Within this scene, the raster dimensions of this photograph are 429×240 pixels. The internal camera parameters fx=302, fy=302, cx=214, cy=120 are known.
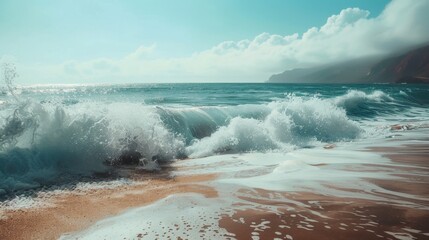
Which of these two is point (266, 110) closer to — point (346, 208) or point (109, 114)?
point (109, 114)

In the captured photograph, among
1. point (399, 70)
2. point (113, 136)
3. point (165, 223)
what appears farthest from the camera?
point (399, 70)

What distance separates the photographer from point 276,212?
155 inches

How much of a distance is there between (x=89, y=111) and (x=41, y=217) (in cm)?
437

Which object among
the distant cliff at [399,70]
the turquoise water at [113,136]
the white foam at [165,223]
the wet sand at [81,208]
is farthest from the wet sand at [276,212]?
the distant cliff at [399,70]

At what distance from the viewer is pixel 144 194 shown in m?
4.98

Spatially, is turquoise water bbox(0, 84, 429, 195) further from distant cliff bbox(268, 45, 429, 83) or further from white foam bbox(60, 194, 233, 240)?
distant cliff bbox(268, 45, 429, 83)

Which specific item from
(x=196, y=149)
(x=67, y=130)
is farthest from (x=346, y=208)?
(x=67, y=130)

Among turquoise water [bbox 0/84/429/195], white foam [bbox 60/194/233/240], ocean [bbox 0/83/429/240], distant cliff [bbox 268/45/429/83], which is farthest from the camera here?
distant cliff [bbox 268/45/429/83]

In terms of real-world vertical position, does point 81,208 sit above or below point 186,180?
above

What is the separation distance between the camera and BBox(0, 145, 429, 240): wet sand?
11.0 feet

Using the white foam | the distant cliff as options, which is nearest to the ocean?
the white foam

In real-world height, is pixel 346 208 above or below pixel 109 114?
below

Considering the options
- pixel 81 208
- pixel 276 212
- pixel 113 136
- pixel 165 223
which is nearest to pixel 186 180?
pixel 81 208

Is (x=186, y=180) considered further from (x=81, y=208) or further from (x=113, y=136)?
(x=113, y=136)
